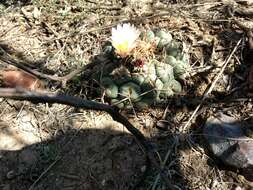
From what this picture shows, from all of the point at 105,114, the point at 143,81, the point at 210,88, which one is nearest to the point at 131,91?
the point at 143,81

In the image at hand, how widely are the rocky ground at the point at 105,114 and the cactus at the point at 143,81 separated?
0.26 feet

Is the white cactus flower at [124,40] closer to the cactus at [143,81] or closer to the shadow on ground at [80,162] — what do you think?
the cactus at [143,81]

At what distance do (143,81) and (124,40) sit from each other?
27 cm

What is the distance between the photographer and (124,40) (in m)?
2.65

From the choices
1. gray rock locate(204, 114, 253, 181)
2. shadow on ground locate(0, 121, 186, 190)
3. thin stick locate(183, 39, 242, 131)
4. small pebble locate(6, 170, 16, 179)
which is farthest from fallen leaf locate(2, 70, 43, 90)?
gray rock locate(204, 114, 253, 181)

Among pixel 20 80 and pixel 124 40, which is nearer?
pixel 124 40

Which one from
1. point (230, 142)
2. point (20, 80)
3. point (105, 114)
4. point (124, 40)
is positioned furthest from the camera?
point (20, 80)

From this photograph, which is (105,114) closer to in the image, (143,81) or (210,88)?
(143,81)

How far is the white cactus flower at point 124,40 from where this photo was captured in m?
2.63

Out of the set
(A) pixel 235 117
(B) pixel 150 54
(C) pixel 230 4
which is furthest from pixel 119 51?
(C) pixel 230 4

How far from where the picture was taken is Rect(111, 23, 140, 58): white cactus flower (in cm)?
263

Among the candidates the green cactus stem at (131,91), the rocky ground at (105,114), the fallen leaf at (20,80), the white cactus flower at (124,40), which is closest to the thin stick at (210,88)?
the rocky ground at (105,114)

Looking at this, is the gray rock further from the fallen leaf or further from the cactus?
the fallen leaf

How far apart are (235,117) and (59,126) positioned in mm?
1036
